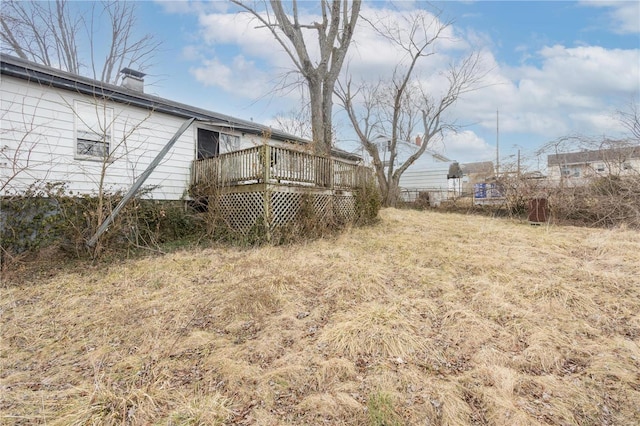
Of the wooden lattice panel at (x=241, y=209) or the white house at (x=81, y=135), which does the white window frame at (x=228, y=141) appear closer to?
the white house at (x=81, y=135)

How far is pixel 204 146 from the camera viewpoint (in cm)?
936

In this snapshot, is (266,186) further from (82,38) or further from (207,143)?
(82,38)

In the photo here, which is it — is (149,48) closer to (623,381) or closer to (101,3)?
(101,3)

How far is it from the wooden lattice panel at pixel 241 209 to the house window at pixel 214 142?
2.51m

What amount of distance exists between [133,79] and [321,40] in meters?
6.49

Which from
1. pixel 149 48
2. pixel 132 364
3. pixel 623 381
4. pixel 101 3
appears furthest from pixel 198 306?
pixel 101 3

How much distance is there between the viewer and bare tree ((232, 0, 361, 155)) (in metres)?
10.3

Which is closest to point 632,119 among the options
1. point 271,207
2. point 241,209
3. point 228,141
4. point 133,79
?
point 271,207

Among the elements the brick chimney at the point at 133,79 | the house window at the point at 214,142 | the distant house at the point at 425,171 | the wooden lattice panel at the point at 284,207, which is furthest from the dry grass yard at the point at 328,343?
the distant house at the point at 425,171

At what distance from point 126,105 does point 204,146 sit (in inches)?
92.9

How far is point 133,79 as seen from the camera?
9.36 metres

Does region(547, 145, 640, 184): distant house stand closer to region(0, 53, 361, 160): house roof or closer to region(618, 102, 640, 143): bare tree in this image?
region(618, 102, 640, 143): bare tree

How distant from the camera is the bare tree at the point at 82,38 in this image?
13211 millimetres

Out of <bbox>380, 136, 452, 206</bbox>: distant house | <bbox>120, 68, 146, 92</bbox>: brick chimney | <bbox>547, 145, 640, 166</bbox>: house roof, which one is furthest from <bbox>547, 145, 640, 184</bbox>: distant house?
<bbox>120, 68, 146, 92</bbox>: brick chimney
